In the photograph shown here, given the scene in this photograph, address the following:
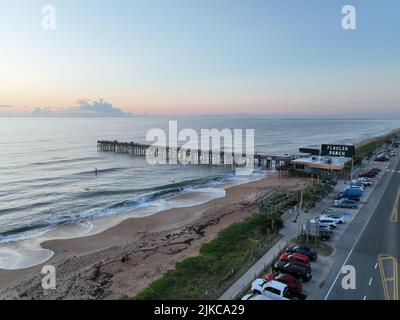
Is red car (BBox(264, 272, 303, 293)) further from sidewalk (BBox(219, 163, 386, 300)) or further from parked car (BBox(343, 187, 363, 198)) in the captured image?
parked car (BBox(343, 187, 363, 198))

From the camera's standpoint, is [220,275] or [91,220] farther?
[91,220]

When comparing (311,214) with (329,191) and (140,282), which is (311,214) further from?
(140,282)

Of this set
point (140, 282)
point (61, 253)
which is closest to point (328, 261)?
point (140, 282)

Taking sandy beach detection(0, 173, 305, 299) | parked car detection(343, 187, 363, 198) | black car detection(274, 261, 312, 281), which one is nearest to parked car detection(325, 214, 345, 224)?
parked car detection(343, 187, 363, 198)

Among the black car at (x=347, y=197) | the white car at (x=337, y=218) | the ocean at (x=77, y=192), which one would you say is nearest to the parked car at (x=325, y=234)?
the white car at (x=337, y=218)
